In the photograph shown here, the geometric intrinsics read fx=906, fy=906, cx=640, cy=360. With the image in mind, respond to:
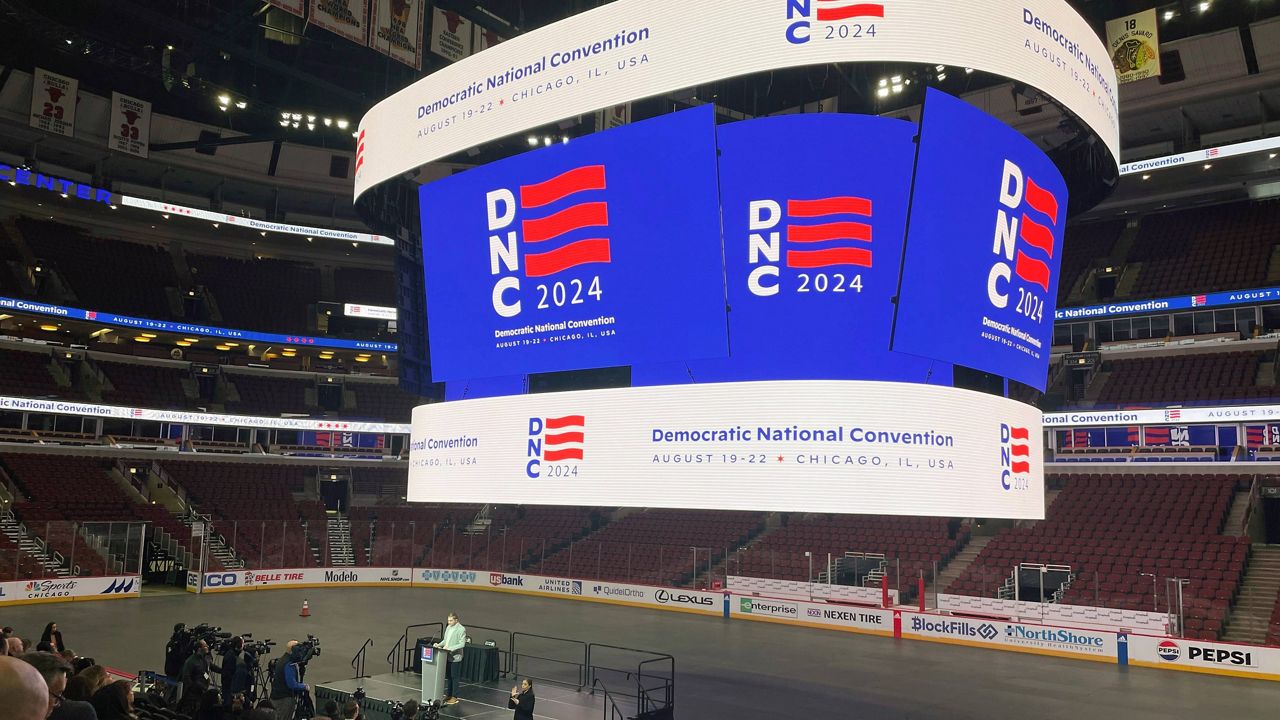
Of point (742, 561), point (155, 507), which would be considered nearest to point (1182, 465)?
point (742, 561)

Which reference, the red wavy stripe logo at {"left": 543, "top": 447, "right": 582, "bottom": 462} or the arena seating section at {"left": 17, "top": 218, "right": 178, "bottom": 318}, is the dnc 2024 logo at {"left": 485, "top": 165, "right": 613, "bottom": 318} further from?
the arena seating section at {"left": 17, "top": 218, "right": 178, "bottom": 318}

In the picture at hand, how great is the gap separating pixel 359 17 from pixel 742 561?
62.0 ft

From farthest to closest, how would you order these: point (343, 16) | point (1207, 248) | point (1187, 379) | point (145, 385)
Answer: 1. point (145, 385)
2. point (1207, 248)
3. point (1187, 379)
4. point (343, 16)

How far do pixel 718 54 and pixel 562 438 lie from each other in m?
4.14

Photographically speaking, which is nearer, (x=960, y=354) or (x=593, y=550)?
(x=960, y=354)

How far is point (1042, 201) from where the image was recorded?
9844mm

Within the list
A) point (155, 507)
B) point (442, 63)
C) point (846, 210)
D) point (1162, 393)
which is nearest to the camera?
point (846, 210)

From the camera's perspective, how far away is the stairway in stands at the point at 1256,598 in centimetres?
2023

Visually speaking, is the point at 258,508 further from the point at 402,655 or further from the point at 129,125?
the point at 402,655

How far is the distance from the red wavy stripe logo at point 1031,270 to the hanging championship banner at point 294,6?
52.5 feet

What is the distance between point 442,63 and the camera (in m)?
28.0

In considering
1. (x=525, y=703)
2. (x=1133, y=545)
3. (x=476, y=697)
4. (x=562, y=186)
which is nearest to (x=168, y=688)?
(x=476, y=697)

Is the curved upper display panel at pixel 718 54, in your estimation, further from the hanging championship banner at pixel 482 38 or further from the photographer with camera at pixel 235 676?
the hanging championship banner at pixel 482 38

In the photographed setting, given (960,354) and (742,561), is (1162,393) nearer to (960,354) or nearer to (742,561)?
(742,561)
